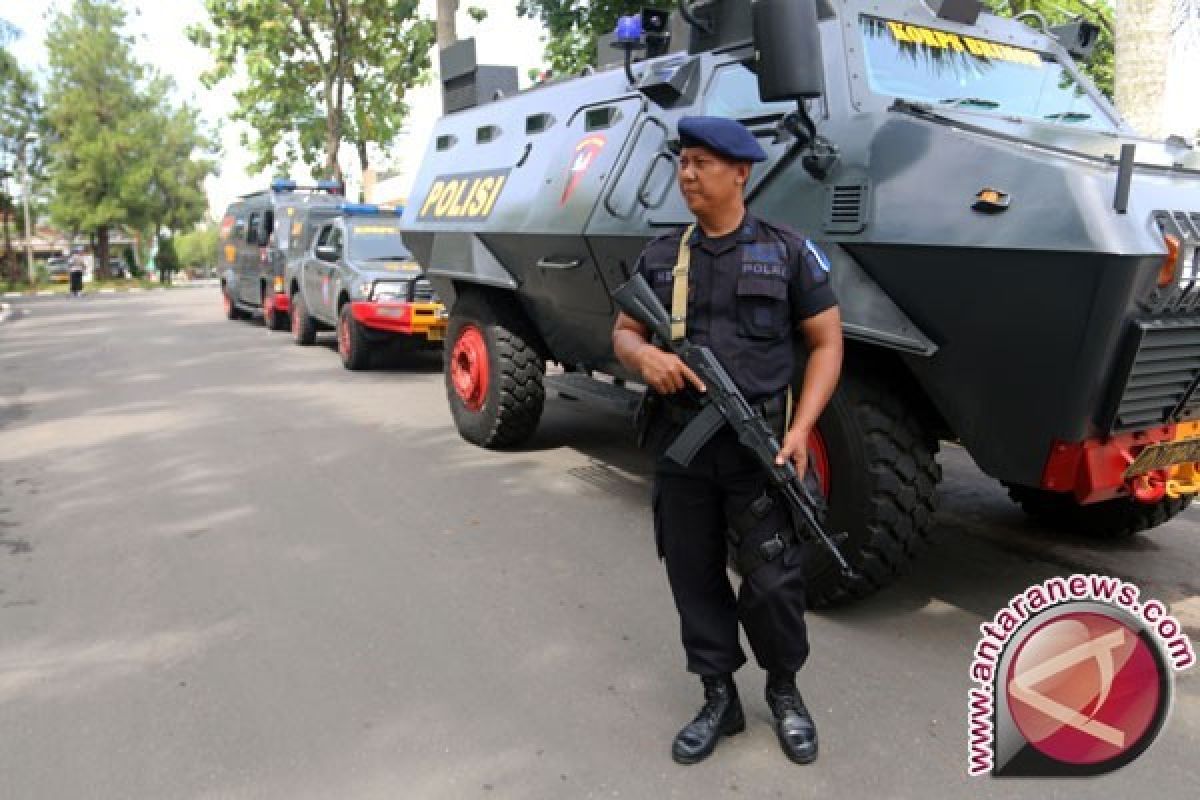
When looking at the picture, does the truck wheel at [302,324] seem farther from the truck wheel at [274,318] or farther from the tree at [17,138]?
the tree at [17,138]

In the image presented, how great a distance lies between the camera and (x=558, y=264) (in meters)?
5.25

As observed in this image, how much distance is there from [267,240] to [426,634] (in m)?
13.1

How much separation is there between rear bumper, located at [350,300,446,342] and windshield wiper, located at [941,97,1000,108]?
21.7ft

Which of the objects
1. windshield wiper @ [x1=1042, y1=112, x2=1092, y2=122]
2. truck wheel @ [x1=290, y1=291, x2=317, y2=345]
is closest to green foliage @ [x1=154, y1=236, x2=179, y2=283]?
truck wheel @ [x1=290, y1=291, x2=317, y2=345]

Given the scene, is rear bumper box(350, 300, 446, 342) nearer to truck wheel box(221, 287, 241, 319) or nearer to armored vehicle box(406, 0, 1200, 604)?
armored vehicle box(406, 0, 1200, 604)

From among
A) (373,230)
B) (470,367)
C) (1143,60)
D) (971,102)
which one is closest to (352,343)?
(373,230)

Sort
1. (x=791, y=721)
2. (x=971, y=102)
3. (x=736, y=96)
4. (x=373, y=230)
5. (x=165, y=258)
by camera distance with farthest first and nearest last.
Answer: (x=165, y=258), (x=373, y=230), (x=736, y=96), (x=971, y=102), (x=791, y=721)

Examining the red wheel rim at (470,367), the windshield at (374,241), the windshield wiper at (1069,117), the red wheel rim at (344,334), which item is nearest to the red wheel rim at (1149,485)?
the windshield wiper at (1069,117)

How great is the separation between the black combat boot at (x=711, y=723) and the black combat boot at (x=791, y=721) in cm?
11

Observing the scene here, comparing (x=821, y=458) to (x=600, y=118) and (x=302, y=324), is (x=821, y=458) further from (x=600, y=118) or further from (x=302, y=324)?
(x=302, y=324)

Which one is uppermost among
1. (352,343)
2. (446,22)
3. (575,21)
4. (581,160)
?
(446,22)

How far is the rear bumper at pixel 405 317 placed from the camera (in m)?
10.0

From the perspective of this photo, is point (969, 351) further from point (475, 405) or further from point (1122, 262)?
point (475, 405)

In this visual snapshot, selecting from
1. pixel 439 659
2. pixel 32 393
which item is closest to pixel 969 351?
pixel 439 659
